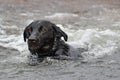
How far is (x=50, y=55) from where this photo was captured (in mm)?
8289

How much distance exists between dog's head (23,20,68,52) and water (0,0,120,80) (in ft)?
1.14

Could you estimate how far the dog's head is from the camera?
7.83 m

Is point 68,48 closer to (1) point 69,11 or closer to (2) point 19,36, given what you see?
(2) point 19,36

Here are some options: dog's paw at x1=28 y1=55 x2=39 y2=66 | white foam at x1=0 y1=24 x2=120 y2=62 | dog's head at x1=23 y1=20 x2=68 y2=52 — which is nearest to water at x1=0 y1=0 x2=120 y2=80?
white foam at x1=0 y1=24 x2=120 y2=62

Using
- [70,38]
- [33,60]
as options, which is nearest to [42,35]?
[33,60]

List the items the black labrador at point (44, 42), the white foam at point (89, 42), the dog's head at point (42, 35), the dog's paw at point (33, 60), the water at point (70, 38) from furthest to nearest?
the white foam at point (89, 42)
the dog's paw at point (33, 60)
the black labrador at point (44, 42)
the dog's head at point (42, 35)
the water at point (70, 38)

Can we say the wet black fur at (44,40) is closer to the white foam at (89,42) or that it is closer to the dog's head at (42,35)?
the dog's head at (42,35)

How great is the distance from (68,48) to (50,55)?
→ 1.70ft

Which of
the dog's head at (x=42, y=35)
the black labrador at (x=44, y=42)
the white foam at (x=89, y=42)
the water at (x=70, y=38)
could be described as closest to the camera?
the water at (x=70, y=38)

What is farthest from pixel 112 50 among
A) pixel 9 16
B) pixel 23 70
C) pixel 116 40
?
pixel 9 16

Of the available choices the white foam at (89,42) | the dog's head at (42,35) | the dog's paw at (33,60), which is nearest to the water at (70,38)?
the white foam at (89,42)

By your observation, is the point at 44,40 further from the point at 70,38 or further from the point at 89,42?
the point at 70,38

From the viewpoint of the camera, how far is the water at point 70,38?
7.54 m

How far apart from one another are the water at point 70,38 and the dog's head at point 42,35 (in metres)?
0.35
